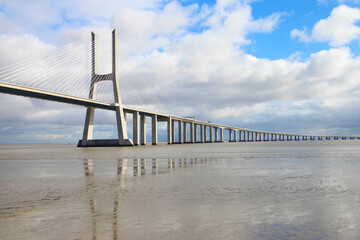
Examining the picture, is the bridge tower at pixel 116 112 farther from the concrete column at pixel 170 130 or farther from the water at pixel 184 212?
the water at pixel 184 212

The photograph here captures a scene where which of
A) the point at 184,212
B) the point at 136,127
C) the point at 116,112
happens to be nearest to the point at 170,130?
the point at 136,127

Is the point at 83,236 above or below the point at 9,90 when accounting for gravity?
below

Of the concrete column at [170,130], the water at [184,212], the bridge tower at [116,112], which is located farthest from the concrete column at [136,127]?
the water at [184,212]

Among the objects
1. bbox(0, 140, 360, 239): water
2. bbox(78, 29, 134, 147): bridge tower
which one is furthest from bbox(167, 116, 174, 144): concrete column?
bbox(0, 140, 360, 239): water

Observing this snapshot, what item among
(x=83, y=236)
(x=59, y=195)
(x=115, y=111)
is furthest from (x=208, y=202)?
(x=115, y=111)

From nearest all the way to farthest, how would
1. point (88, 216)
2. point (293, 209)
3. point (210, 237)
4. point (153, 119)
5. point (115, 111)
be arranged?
point (210, 237) < point (88, 216) < point (293, 209) < point (115, 111) < point (153, 119)

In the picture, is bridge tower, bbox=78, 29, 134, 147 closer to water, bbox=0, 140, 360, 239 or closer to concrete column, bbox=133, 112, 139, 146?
concrete column, bbox=133, 112, 139, 146

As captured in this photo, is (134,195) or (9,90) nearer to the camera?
(134,195)

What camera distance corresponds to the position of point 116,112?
217 feet

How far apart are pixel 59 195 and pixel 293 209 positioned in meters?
6.50

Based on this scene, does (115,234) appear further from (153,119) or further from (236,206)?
(153,119)

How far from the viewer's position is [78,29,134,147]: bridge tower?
64250 millimetres

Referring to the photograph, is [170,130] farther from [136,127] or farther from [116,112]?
[116,112]

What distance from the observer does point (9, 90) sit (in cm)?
4550
